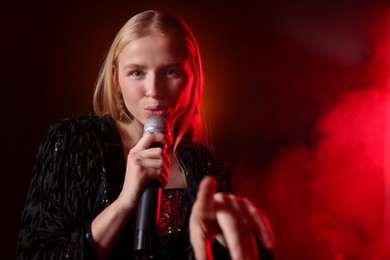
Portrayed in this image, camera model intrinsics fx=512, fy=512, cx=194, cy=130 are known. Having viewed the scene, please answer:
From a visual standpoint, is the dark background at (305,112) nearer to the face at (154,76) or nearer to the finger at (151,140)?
the face at (154,76)

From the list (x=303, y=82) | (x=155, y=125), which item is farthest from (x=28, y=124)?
(x=303, y=82)

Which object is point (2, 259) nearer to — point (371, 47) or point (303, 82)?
point (303, 82)

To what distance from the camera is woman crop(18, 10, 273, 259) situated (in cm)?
126

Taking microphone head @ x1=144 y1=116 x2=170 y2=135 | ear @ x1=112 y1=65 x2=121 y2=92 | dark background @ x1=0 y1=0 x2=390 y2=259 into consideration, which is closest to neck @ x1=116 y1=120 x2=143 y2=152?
ear @ x1=112 y1=65 x2=121 y2=92

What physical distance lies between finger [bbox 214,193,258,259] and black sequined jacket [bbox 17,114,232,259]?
543 mm

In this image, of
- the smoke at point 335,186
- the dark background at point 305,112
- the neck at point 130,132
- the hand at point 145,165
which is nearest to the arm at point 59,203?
the neck at point 130,132

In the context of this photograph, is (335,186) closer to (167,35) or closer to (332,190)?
(332,190)

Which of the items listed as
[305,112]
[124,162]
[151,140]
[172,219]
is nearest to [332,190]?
[305,112]

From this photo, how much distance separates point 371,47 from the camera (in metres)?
2.49

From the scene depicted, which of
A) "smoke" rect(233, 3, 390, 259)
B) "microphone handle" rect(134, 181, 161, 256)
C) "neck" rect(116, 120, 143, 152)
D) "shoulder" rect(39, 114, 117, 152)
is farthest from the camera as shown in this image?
"smoke" rect(233, 3, 390, 259)

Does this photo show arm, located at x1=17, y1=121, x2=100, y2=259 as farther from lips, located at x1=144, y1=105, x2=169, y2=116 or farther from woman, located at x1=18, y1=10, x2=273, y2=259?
lips, located at x1=144, y1=105, x2=169, y2=116

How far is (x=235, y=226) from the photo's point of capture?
0.83m

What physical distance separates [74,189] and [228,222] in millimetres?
710

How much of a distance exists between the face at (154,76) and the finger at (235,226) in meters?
0.58
